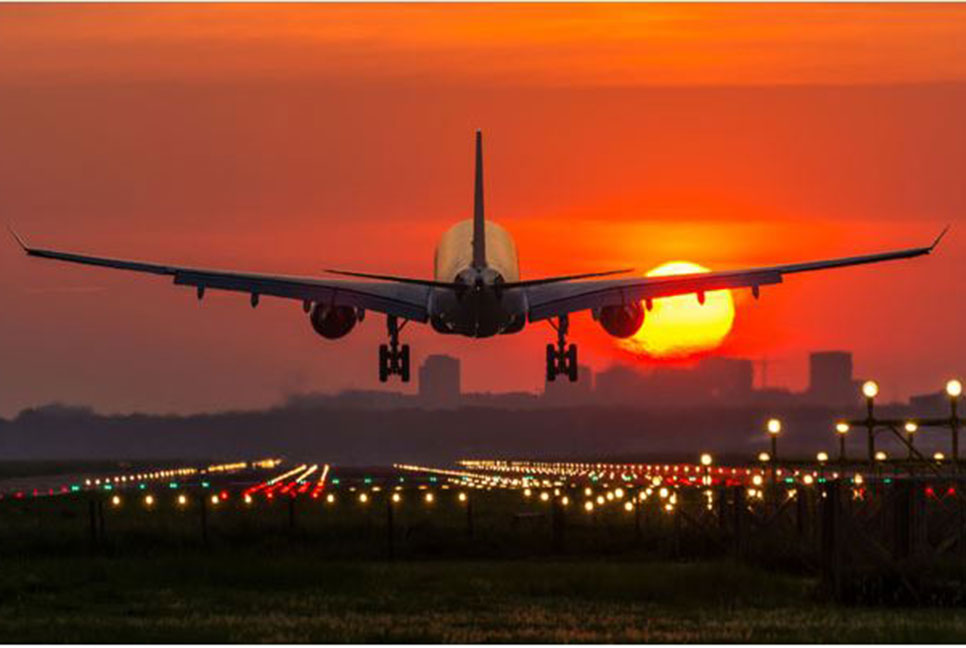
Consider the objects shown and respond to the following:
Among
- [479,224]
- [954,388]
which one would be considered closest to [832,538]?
[954,388]

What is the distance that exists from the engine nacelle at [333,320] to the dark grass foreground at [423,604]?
25.0 metres

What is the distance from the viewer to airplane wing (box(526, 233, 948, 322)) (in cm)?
8969

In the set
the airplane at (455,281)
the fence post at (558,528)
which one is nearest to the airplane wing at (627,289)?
the airplane at (455,281)

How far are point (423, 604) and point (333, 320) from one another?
39064mm

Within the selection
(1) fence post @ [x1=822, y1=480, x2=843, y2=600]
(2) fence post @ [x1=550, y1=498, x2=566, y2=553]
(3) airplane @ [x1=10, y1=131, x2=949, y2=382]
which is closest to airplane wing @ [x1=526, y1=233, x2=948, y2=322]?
(3) airplane @ [x1=10, y1=131, x2=949, y2=382]

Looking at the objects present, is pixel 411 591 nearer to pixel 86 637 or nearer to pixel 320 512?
pixel 86 637

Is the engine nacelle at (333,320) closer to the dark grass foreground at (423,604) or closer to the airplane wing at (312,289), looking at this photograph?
the airplane wing at (312,289)

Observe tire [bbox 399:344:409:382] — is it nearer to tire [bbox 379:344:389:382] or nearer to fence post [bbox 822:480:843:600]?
tire [bbox 379:344:389:382]

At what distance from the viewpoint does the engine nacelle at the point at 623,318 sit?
9138 cm

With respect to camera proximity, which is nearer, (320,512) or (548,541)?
(548,541)

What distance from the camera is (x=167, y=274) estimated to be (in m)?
88.4

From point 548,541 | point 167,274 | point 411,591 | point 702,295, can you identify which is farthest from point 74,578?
point 702,295

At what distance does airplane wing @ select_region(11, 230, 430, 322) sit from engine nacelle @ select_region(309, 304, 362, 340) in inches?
38.8

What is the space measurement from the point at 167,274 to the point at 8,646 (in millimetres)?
46035
